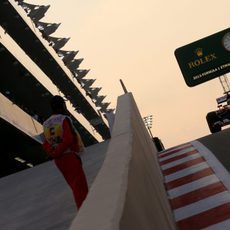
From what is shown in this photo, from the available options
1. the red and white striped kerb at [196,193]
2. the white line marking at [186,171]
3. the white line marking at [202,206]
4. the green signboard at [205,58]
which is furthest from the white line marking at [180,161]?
the green signboard at [205,58]

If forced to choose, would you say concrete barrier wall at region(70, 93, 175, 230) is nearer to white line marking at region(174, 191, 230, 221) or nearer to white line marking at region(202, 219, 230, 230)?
white line marking at region(202, 219, 230, 230)

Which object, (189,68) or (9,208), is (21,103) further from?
(9,208)

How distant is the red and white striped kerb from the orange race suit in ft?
3.66

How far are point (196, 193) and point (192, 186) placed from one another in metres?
0.44

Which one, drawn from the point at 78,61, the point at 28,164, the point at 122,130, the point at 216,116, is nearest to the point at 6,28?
the point at 28,164

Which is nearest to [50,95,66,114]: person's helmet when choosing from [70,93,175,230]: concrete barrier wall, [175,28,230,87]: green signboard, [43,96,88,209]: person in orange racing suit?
[43,96,88,209]: person in orange racing suit

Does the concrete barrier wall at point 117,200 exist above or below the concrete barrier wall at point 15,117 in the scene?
below

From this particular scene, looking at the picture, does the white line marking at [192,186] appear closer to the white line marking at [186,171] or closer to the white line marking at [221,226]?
the white line marking at [186,171]

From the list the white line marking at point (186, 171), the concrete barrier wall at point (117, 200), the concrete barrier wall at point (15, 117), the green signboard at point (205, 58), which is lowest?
the white line marking at point (186, 171)

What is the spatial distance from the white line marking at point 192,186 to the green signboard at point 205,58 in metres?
13.3

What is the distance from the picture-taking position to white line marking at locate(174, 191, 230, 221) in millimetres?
6766

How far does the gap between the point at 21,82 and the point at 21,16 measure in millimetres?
4829

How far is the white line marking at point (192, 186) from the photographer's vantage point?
25.9ft

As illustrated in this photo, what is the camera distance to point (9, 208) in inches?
382
